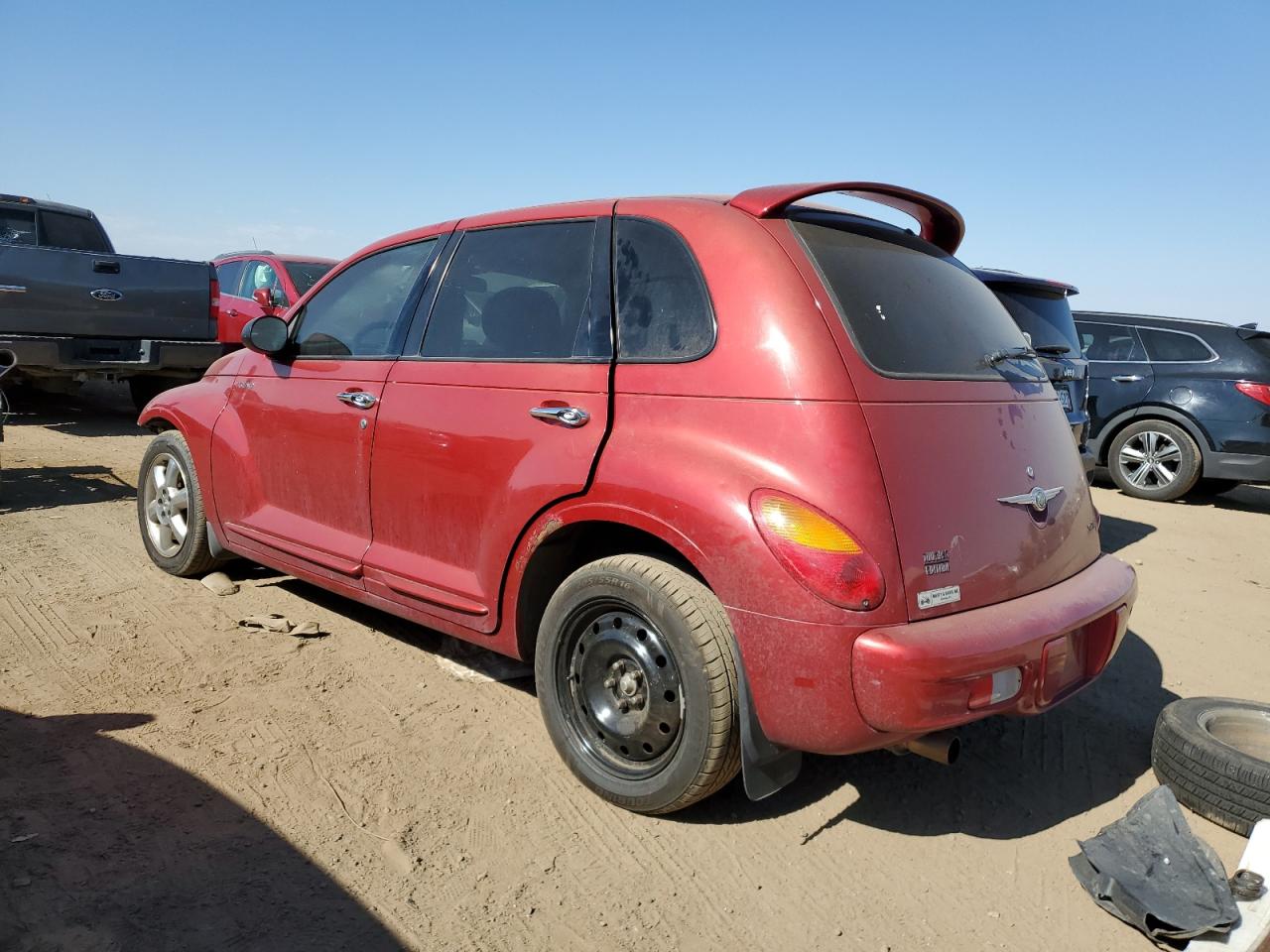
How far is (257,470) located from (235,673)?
3.16 ft

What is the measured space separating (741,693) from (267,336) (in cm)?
274

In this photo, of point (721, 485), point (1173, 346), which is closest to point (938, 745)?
point (721, 485)

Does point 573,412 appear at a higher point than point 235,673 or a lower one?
higher

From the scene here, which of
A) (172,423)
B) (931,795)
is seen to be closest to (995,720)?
(931,795)

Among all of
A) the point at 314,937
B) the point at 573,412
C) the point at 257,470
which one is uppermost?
the point at 573,412

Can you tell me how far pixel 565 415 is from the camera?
2900 mm

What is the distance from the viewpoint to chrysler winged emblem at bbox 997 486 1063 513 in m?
2.67

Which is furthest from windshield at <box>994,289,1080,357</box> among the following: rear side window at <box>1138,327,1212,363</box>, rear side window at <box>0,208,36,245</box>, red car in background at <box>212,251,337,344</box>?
rear side window at <box>0,208,36,245</box>

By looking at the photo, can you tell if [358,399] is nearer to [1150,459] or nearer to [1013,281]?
[1013,281]

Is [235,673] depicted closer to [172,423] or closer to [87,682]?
[87,682]

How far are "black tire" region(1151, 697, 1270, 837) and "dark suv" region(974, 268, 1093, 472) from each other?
3.25 metres

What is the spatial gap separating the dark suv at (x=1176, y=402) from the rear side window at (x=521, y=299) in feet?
25.9

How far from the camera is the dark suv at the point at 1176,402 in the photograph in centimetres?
854

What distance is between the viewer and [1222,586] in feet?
19.3
